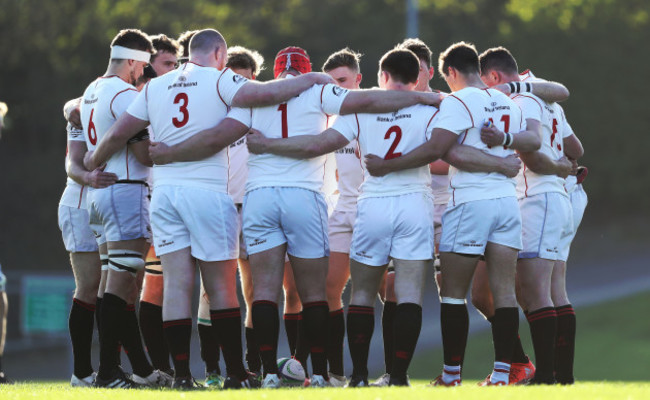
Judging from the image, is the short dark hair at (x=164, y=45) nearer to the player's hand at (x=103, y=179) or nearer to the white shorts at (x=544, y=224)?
the player's hand at (x=103, y=179)

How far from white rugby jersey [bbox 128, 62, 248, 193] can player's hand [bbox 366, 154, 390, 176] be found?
3.44ft

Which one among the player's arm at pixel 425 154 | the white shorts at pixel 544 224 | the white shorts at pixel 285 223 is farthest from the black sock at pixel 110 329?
the white shorts at pixel 544 224

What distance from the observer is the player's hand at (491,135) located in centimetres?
802

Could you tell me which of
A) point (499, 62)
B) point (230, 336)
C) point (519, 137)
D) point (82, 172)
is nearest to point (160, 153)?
point (82, 172)

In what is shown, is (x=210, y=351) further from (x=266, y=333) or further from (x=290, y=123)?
(x=290, y=123)

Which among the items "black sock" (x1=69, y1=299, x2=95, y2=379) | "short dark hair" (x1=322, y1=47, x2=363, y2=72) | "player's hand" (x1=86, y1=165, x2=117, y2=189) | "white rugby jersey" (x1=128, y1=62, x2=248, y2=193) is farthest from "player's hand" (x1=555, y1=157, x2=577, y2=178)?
"black sock" (x1=69, y1=299, x2=95, y2=379)

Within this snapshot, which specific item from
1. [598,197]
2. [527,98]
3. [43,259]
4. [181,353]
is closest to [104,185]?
[181,353]

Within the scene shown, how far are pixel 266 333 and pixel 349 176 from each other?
175 centimetres

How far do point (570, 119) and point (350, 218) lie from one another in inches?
1084

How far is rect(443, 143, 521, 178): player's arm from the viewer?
8.05 meters

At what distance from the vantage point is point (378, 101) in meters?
8.03

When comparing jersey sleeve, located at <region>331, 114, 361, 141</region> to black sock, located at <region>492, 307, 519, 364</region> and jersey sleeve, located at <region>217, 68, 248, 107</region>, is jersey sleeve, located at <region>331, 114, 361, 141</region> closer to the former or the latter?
jersey sleeve, located at <region>217, 68, 248, 107</region>

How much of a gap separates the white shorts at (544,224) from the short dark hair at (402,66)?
1.37 m

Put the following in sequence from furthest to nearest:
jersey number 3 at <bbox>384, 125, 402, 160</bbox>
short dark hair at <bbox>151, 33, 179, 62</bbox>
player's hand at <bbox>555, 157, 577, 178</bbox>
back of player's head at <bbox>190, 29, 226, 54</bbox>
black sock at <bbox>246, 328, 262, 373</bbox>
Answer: short dark hair at <bbox>151, 33, 179, 62</bbox> → black sock at <bbox>246, 328, 262, 373</bbox> → player's hand at <bbox>555, 157, 577, 178</bbox> → back of player's head at <bbox>190, 29, 226, 54</bbox> → jersey number 3 at <bbox>384, 125, 402, 160</bbox>
